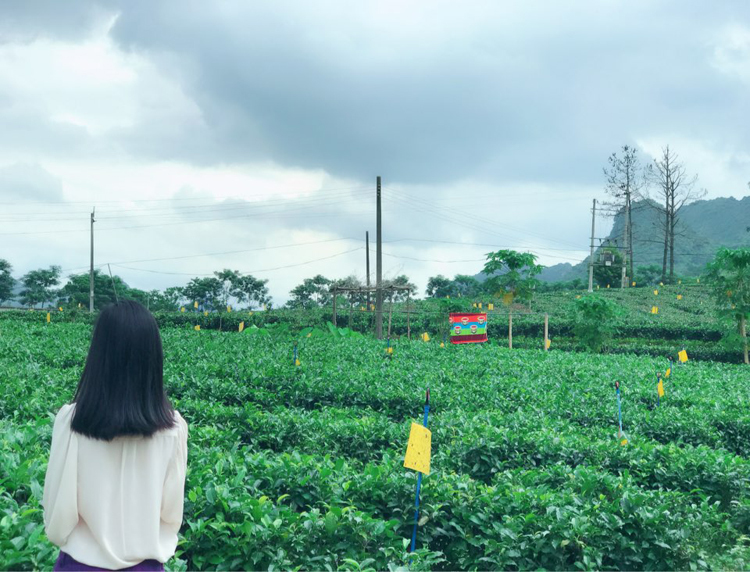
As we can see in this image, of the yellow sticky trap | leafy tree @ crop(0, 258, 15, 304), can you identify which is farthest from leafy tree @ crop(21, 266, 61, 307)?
the yellow sticky trap

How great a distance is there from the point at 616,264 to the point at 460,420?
153 ft

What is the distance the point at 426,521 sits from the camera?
4.88 meters

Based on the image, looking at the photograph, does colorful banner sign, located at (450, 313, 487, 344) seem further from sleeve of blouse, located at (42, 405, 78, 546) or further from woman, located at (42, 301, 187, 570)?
sleeve of blouse, located at (42, 405, 78, 546)

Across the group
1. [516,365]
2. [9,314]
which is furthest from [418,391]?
[9,314]

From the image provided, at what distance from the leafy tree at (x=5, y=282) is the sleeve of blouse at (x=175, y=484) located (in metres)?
67.1

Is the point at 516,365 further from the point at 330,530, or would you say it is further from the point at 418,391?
the point at 330,530

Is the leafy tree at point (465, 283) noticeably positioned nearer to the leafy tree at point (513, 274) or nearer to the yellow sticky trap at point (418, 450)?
the leafy tree at point (513, 274)

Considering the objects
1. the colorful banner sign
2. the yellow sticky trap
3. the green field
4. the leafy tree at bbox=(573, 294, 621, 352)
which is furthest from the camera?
the leafy tree at bbox=(573, 294, 621, 352)

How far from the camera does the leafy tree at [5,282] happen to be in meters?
60.3

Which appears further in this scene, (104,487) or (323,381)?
(323,381)

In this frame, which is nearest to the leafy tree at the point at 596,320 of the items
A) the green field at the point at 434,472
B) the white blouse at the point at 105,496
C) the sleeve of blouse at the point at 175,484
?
the green field at the point at 434,472

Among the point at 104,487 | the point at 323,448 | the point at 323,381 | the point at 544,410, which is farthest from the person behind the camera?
the point at 323,381

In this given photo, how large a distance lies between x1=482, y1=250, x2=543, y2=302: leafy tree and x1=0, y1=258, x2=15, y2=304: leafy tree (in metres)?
52.0

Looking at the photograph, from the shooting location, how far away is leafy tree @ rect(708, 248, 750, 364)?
2195 centimetres
